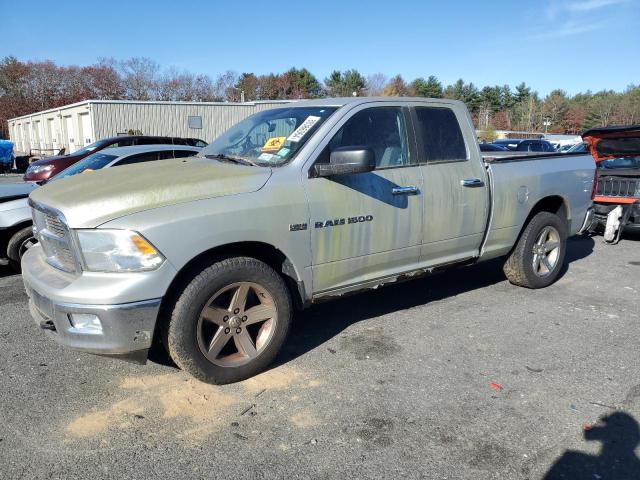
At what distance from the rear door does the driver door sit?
0.13 metres

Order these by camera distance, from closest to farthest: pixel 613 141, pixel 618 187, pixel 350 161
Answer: pixel 350 161
pixel 618 187
pixel 613 141

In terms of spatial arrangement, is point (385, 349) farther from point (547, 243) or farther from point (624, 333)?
point (547, 243)

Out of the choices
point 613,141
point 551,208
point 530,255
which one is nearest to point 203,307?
point 530,255

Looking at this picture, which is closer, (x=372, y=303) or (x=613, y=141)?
(x=372, y=303)

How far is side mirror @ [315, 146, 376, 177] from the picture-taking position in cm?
335

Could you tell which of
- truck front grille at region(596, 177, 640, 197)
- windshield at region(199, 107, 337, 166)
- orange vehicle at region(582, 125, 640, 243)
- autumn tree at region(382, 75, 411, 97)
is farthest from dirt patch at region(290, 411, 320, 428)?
autumn tree at region(382, 75, 411, 97)

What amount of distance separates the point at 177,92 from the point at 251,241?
67.4 m

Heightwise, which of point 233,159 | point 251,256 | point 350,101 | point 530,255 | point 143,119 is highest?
point 143,119

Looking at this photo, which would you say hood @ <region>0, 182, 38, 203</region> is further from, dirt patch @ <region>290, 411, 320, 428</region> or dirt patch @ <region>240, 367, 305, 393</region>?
dirt patch @ <region>290, 411, 320, 428</region>

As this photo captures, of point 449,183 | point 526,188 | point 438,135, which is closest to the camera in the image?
point 449,183

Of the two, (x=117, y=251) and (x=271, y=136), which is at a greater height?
(x=271, y=136)

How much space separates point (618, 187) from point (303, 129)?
649 cm

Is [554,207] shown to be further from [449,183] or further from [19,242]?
[19,242]

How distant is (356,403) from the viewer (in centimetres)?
316
